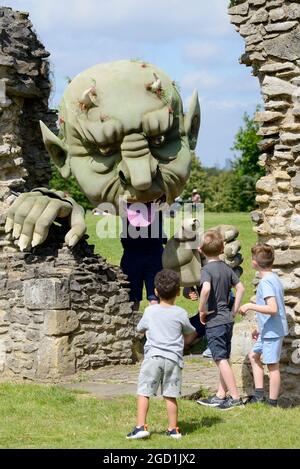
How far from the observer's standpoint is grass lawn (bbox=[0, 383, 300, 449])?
6839mm

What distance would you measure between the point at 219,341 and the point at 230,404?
0.53 m

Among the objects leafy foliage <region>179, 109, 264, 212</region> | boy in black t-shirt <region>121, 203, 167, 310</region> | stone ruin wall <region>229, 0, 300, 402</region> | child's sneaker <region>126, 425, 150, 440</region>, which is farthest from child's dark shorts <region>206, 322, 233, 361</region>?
leafy foliage <region>179, 109, 264, 212</region>

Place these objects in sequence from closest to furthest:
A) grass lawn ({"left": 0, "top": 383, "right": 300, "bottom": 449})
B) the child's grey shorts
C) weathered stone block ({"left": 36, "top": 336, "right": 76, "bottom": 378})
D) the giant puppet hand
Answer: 1. grass lawn ({"left": 0, "top": 383, "right": 300, "bottom": 449})
2. the child's grey shorts
3. weathered stone block ({"left": 36, "top": 336, "right": 76, "bottom": 378})
4. the giant puppet hand

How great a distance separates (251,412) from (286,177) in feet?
6.97

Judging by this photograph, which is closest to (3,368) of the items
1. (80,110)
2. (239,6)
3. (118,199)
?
(118,199)

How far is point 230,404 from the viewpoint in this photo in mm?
8023

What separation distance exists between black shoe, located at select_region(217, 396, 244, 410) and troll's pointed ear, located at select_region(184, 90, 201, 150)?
3.75m

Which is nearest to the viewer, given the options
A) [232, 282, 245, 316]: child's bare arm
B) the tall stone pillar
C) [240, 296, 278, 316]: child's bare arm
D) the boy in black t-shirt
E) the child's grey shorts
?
the child's grey shorts

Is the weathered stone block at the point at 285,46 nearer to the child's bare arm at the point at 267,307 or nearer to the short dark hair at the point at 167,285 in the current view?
the child's bare arm at the point at 267,307

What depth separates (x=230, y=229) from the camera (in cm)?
1125

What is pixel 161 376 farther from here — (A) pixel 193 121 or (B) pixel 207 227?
(B) pixel 207 227

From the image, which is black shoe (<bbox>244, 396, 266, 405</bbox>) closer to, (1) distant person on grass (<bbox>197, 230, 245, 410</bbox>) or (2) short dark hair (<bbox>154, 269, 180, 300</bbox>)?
(1) distant person on grass (<bbox>197, 230, 245, 410</bbox>)

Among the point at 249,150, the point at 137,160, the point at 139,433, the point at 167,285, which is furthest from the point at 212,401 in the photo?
the point at 249,150

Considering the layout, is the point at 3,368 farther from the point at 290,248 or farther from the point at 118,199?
the point at 290,248
